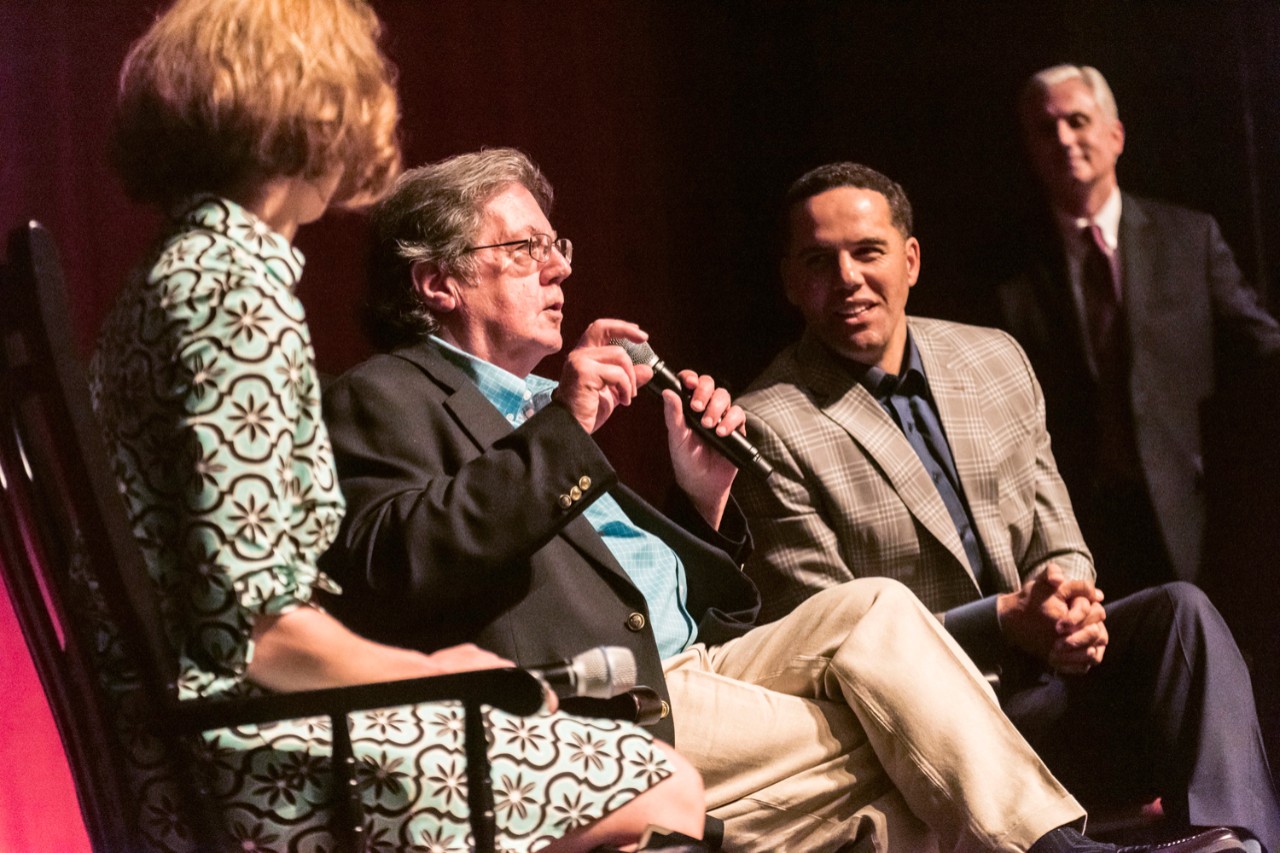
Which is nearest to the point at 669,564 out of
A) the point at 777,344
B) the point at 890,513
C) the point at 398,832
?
the point at 890,513

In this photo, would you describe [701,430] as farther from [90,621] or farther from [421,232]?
[90,621]

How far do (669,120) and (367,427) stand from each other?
65.9 inches

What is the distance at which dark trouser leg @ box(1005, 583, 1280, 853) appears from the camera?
2.15 metres

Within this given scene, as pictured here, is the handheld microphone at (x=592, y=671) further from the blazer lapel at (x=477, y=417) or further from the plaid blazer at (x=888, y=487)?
the plaid blazer at (x=888, y=487)

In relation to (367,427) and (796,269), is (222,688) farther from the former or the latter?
(796,269)

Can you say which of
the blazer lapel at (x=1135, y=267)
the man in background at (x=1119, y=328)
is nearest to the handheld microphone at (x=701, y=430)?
the man in background at (x=1119, y=328)

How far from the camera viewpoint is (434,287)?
200cm

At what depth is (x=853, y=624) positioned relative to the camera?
72.6 inches

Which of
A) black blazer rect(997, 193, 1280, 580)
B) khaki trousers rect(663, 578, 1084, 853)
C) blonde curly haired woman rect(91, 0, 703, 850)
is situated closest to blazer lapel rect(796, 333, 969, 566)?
khaki trousers rect(663, 578, 1084, 853)

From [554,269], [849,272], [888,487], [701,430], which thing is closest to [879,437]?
[888,487]

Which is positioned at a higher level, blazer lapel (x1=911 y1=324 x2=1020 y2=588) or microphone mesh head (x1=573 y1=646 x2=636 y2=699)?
microphone mesh head (x1=573 y1=646 x2=636 y2=699)

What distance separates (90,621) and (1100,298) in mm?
2703

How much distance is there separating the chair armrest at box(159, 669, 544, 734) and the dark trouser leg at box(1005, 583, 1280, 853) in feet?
4.45

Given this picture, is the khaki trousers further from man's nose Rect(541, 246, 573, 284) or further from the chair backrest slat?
the chair backrest slat
